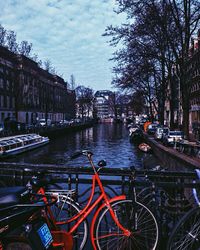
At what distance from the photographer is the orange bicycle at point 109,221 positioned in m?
3.85

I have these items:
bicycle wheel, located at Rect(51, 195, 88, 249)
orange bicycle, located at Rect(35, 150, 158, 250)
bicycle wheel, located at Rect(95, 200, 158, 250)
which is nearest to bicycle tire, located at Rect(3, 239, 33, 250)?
orange bicycle, located at Rect(35, 150, 158, 250)

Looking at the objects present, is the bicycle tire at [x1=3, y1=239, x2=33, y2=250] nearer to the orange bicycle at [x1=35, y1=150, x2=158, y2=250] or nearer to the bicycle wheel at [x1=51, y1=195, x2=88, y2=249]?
the orange bicycle at [x1=35, y1=150, x2=158, y2=250]

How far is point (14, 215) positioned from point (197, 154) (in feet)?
46.9

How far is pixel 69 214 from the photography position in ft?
13.2

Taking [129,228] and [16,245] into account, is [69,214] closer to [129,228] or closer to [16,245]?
[129,228]

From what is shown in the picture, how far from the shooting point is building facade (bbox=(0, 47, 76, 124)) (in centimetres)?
4491

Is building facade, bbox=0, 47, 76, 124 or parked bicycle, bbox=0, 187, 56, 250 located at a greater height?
building facade, bbox=0, 47, 76, 124

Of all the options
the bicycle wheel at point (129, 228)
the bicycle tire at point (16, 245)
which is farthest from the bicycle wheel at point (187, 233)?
the bicycle tire at point (16, 245)

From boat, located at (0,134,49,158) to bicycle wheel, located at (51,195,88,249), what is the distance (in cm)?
2500

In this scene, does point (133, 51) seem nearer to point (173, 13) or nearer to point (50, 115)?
point (173, 13)

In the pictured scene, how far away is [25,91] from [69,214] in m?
57.6

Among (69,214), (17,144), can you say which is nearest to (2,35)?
(17,144)

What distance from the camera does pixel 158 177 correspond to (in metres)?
4.41

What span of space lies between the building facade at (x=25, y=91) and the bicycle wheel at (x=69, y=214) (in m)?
36.3
